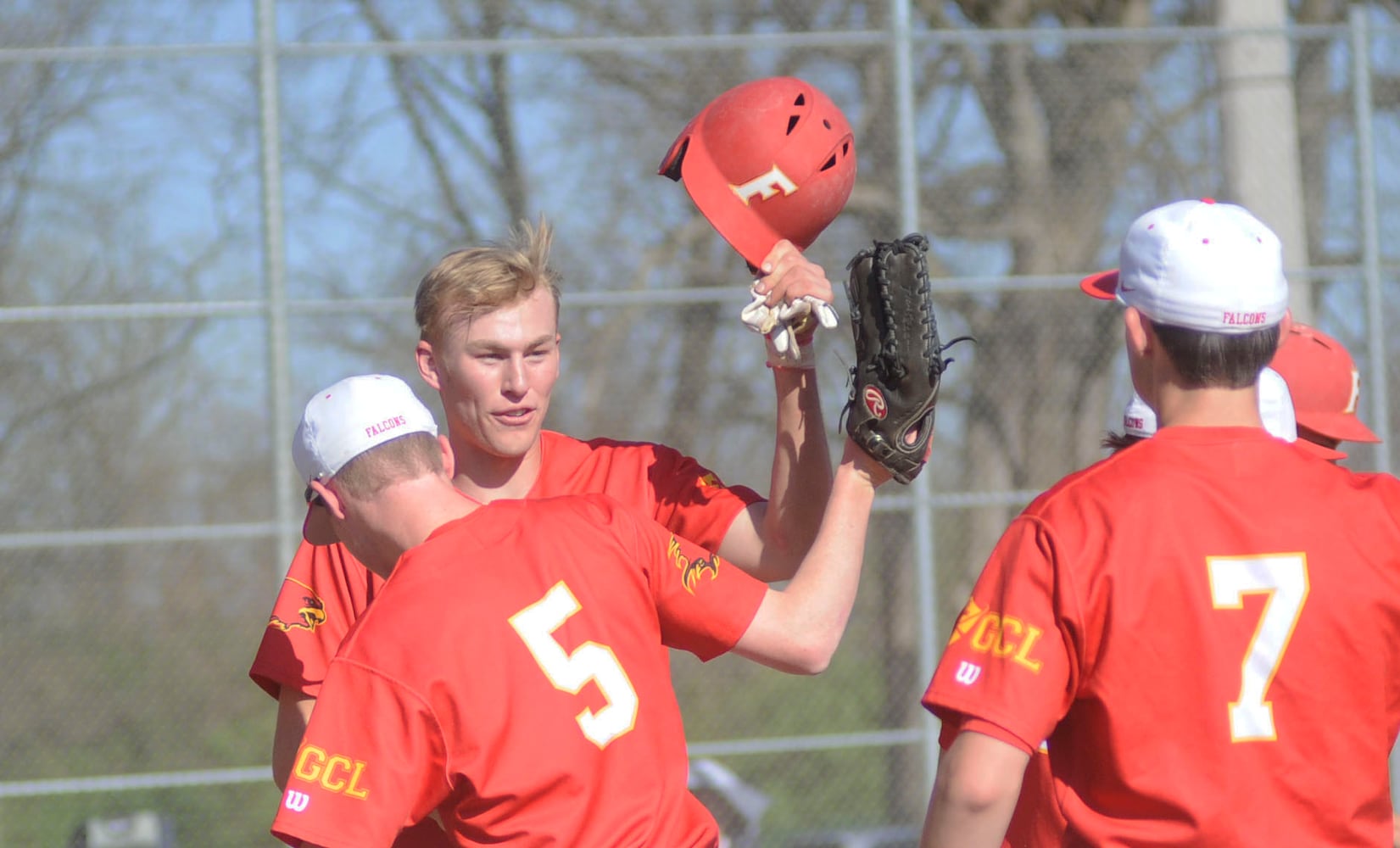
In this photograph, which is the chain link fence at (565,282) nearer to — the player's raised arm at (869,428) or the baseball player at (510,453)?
the baseball player at (510,453)

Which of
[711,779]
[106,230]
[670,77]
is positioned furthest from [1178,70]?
[106,230]

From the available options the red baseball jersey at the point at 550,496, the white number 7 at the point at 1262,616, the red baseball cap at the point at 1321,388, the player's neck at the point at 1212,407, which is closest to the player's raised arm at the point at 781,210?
the red baseball jersey at the point at 550,496

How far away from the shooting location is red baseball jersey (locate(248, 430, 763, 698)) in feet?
9.70

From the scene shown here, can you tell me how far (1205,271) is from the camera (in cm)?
216

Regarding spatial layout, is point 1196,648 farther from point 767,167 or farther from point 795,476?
point 767,167

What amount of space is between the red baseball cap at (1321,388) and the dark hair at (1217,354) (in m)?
1.38

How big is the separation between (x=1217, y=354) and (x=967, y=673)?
23.8 inches

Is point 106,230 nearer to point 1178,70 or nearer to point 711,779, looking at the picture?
point 711,779

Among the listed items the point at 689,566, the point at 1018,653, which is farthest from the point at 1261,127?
the point at 1018,653

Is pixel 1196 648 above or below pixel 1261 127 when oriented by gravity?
below

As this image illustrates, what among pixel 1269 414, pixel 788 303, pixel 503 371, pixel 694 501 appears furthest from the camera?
pixel 694 501

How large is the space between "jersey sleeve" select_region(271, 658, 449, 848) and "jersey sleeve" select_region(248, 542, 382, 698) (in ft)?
2.36

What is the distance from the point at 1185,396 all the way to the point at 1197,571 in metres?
0.27

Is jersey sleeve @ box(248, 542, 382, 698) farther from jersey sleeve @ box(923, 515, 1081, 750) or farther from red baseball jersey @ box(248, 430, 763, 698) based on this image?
jersey sleeve @ box(923, 515, 1081, 750)
